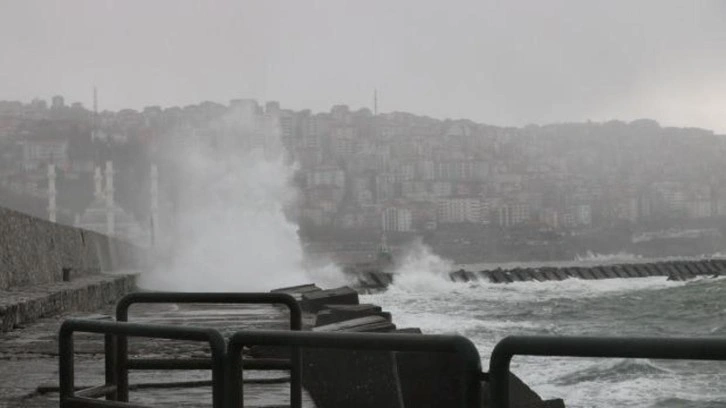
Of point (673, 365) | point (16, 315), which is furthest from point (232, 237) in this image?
point (16, 315)

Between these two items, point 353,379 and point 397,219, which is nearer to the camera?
point 353,379

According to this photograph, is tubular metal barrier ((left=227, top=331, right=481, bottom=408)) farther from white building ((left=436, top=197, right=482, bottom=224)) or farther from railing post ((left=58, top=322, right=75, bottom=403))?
white building ((left=436, top=197, right=482, bottom=224))

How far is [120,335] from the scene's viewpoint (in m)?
3.31

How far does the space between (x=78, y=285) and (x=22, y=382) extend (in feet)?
19.5

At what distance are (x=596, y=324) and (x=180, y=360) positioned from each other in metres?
24.9

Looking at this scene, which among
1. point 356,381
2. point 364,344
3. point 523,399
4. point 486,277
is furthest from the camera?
point 486,277

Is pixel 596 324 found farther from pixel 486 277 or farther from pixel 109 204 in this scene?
pixel 109 204

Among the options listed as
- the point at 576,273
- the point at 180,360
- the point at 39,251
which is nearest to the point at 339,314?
the point at 39,251

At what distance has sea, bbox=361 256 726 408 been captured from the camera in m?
11.6

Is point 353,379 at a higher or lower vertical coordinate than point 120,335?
lower

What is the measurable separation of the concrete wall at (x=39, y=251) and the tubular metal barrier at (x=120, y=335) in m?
5.99

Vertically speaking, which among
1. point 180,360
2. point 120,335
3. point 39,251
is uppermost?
point 39,251

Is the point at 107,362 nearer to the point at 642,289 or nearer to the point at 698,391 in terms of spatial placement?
the point at 698,391

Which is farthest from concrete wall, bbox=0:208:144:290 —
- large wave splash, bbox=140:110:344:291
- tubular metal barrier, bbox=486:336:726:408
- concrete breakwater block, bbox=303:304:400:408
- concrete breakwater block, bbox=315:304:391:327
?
large wave splash, bbox=140:110:344:291
